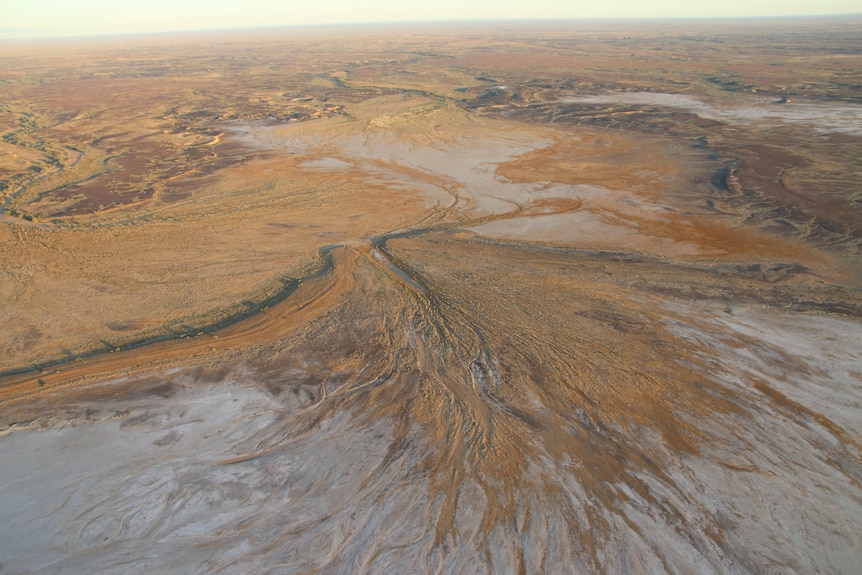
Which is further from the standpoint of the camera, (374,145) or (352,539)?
(374,145)

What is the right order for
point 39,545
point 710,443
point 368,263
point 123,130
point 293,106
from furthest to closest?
point 293,106
point 123,130
point 368,263
point 710,443
point 39,545

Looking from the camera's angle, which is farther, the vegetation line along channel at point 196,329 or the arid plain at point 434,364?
the vegetation line along channel at point 196,329

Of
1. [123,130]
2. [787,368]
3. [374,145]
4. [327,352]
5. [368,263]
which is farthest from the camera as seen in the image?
[123,130]

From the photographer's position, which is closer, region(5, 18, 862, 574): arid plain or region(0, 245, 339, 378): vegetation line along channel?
region(5, 18, 862, 574): arid plain

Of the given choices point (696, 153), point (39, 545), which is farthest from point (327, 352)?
point (696, 153)

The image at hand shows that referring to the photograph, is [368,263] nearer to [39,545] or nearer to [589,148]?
[39,545]

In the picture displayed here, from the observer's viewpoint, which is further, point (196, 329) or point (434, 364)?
point (196, 329)
